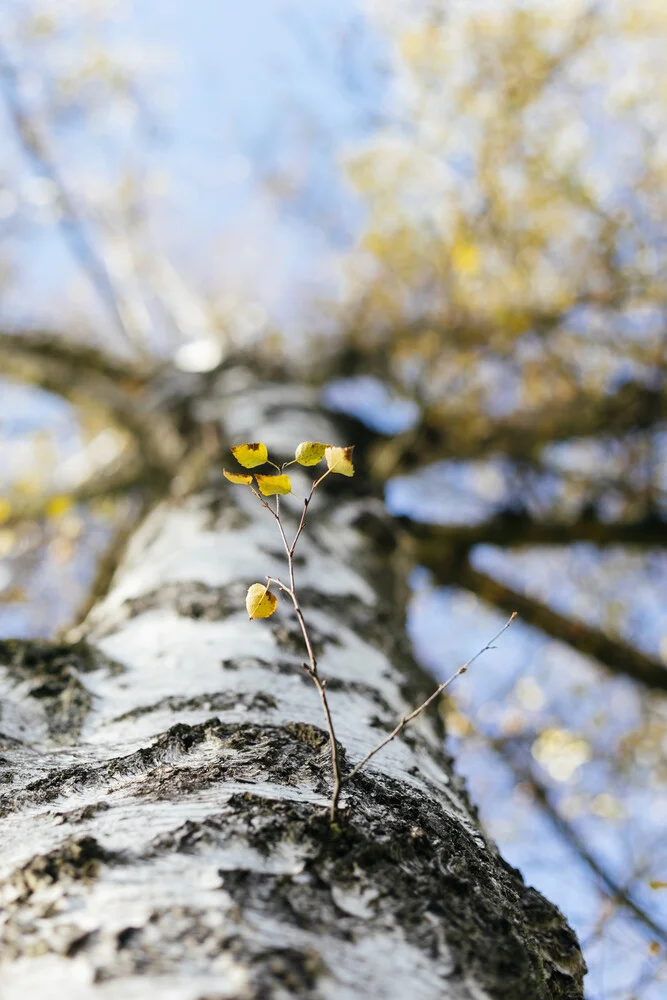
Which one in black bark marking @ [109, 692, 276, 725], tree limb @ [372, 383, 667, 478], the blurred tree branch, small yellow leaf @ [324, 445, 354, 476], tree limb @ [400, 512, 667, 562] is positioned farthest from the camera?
tree limb @ [372, 383, 667, 478]

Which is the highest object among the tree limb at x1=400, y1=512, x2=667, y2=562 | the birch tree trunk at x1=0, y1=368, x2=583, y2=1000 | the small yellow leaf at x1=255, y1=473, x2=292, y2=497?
the tree limb at x1=400, y1=512, x2=667, y2=562

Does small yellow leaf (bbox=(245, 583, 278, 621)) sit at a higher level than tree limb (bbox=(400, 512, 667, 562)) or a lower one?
lower

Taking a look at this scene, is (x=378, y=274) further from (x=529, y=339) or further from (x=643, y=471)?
(x=643, y=471)

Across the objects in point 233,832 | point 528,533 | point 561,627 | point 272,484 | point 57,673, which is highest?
point 528,533

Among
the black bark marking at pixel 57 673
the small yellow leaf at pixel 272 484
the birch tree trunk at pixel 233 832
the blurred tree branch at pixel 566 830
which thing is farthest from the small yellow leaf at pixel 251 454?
the blurred tree branch at pixel 566 830

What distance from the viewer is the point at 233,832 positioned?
778mm

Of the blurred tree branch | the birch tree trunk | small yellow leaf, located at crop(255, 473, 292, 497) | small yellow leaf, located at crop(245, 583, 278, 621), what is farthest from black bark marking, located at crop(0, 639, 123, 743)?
the blurred tree branch

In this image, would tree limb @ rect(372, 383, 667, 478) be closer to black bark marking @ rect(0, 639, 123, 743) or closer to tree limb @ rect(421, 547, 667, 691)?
tree limb @ rect(421, 547, 667, 691)

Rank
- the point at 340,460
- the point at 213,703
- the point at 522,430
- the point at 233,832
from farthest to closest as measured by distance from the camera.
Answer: the point at 522,430, the point at 213,703, the point at 340,460, the point at 233,832

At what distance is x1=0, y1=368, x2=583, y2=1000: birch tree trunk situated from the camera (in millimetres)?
621

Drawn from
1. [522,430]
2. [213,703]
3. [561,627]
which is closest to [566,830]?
[561,627]

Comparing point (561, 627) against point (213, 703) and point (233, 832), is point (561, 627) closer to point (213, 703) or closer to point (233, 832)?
point (213, 703)

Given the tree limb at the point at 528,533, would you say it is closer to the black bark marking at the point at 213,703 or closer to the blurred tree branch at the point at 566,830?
the blurred tree branch at the point at 566,830

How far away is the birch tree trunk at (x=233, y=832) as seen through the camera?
62cm
